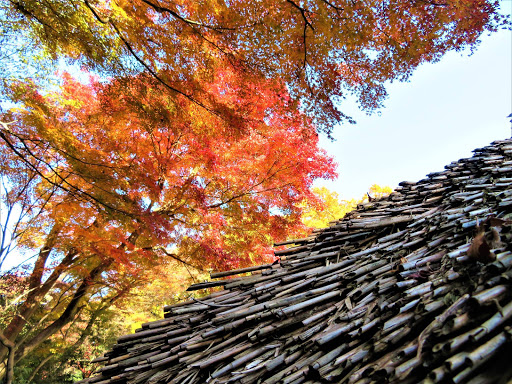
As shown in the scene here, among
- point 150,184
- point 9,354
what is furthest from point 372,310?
point 9,354

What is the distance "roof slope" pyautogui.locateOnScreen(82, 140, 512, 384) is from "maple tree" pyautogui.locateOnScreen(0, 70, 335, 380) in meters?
3.58

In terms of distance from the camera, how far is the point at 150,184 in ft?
23.4

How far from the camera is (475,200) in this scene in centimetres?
296

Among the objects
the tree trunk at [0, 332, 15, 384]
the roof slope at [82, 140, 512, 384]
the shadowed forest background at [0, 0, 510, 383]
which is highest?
the shadowed forest background at [0, 0, 510, 383]

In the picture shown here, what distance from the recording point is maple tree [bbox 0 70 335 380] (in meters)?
6.46

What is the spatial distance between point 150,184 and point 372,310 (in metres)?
6.31

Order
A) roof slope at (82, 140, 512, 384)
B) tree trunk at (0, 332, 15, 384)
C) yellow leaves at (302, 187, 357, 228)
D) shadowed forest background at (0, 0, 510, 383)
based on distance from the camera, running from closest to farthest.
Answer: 1. roof slope at (82, 140, 512, 384)
2. shadowed forest background at (0, 0, 510, 383)
3. tree trunk at (0, 332, 15, 384)
4. yellow leaves at (302, 187, 357, 228)

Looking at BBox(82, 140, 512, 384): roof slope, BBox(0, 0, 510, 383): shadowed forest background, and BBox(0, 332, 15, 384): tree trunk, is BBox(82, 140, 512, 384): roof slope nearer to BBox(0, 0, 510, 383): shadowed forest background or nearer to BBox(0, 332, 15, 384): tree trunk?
BBox(0, 0, 510, 383): shadowed forest background

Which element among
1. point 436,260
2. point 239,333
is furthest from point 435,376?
point 239,333

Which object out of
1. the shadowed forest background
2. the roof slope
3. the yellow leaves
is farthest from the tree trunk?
the yellow leaves

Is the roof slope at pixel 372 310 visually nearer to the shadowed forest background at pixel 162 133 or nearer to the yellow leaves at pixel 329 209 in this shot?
the shadowed forest background at pixel 162 133

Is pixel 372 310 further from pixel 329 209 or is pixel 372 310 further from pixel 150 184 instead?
pixel 329 209

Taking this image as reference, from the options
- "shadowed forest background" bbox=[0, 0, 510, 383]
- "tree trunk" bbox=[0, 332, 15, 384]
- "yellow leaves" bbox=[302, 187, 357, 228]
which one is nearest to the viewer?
"shadowed forest background" bbox=[0, 0, 510, 383]

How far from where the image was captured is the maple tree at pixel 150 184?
6.46 m
